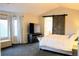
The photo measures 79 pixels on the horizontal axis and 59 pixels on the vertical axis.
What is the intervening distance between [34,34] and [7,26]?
3.19ft

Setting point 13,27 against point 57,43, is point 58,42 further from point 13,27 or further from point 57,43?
point 13,27

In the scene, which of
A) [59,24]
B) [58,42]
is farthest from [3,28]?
[58,42]

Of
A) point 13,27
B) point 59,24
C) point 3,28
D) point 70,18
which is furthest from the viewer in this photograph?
point 59,24

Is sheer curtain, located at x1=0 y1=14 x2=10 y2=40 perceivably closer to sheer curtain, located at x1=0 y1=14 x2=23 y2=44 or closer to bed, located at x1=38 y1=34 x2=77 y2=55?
sheer curtain, located at x1=0 y1=14 x2=23 y2=44

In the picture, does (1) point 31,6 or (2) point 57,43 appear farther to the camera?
(2) point 57,43

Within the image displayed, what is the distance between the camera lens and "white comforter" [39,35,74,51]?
Result: 3626mm

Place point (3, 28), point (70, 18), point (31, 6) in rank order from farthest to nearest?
1. point (70, 18)
2. point (3, 28)
3. point (31, 6)

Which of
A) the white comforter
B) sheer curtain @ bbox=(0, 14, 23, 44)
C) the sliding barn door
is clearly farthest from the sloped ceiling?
the white comforter

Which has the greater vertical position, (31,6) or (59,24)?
(31,6)

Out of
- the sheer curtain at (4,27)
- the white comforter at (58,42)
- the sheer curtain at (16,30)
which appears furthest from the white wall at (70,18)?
the sheer curtain at (4,27)

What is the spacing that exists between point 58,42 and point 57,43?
0.16 ft

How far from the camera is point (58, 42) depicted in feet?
12.8

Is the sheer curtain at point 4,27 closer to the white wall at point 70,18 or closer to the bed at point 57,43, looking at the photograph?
the white wall at point 70,18

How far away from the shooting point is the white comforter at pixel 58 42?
11.9 feet
